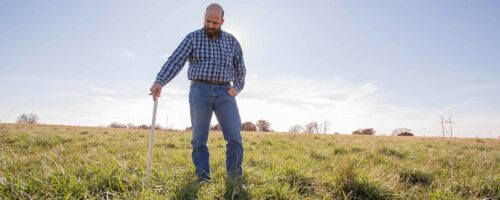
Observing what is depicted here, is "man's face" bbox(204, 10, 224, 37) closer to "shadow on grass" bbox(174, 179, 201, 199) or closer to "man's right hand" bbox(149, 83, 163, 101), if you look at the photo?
"man's right hand" bbox(149, 83, 163, 101)

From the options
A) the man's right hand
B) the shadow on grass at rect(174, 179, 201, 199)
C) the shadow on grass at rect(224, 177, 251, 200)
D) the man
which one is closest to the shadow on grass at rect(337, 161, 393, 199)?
the shadow on grass at rect(224, 177, 251, 200)

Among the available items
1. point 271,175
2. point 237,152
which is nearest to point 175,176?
point 237,152

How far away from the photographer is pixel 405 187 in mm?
3957

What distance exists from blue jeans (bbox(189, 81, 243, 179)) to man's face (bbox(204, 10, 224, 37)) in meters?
0.66

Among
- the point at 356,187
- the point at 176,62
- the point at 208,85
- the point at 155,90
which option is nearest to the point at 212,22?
the point at 176,62

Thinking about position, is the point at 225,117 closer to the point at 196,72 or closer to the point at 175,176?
the point at 196,72

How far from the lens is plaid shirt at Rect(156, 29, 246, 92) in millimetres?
3959

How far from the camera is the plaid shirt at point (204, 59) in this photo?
156 inches

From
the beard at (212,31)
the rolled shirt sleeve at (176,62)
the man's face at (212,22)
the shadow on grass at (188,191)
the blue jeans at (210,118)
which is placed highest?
the man's face at (212,22)

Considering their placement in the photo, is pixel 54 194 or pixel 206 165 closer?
pixel 54 194

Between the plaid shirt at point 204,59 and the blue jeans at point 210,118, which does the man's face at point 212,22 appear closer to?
the plaid shirt at point 204,59

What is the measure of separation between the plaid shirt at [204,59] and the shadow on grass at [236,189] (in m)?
1.18

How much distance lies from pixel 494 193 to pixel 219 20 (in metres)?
3.71

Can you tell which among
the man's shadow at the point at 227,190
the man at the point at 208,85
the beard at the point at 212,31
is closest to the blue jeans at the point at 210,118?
the man at the point at 208,85
